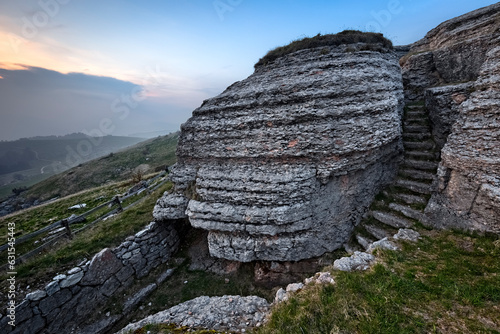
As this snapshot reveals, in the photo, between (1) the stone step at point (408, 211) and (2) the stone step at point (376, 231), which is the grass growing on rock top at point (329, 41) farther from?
(2) the stone step at point (376, 231)

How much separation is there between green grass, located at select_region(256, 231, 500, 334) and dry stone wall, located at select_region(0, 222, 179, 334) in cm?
765

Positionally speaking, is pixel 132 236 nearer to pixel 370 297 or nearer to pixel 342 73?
pixel 370 297

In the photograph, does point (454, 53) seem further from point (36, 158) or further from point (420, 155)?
point (36, 158)

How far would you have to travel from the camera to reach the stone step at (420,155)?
33.2 feet

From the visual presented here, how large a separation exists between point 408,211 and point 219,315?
8255 mm

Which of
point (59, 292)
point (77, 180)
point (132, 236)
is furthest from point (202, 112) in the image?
point (77, 180)

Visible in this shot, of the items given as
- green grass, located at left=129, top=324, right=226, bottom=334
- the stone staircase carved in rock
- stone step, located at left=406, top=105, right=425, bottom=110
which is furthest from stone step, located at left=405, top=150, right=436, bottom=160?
green grass, located at left=129, top=324, right=226, bottom=334

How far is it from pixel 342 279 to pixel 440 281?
7.17ft

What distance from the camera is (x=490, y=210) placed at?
661 centimetres

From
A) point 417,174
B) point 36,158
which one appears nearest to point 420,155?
point 417,174

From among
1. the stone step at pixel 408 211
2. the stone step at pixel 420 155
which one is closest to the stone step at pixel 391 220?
the stone step at pixel 408 211

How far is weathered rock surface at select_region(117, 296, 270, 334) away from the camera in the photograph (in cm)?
543

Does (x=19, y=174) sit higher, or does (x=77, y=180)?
(x=77, y=180)

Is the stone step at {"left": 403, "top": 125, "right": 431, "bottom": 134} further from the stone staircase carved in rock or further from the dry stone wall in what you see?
the dry stone wall
